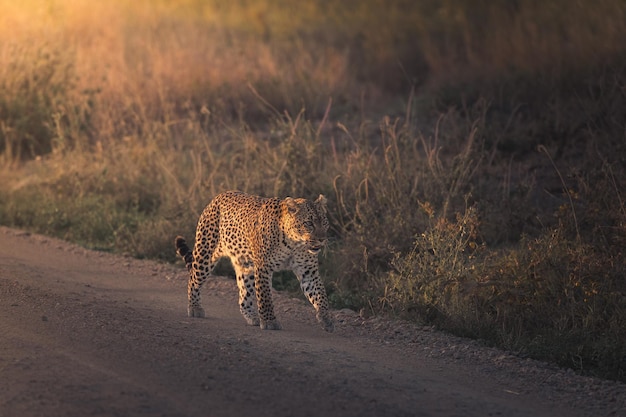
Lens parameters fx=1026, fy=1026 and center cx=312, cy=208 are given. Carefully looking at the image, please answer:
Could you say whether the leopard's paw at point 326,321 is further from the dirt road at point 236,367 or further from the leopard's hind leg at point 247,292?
the leopard's hind leg at point 247,292

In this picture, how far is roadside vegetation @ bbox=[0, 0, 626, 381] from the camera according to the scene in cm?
886

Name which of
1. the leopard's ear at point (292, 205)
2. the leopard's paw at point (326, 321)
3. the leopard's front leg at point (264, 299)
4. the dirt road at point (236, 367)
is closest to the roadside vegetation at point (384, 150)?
the dirt road at point (236, 367)

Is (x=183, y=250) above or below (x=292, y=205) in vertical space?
below

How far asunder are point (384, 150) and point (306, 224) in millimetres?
4551

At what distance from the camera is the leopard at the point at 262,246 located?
791 centimetres

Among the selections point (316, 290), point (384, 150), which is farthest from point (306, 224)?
point (384, 150)

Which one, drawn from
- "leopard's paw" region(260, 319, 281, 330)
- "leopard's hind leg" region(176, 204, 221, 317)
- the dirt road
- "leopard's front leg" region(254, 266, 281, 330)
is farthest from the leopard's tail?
"leopard's paw" region(260, 319, 281, 330)

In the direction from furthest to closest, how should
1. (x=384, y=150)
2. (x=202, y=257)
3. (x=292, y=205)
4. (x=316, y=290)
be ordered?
(x=384, y=150), (x=202, y=257), (x=316, y=290), (x=292, y=205)

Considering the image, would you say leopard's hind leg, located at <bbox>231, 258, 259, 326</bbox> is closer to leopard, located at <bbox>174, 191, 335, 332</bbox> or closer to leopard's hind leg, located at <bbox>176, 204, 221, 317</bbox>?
leopard, located at <bbox>174, 191, 335, 332</bbox>

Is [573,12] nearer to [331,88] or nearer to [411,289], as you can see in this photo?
[331,88]

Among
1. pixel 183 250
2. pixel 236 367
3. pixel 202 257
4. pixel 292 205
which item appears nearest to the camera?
pixel 236 367

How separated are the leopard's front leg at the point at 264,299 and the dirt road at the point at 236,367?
12 cm

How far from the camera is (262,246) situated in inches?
321

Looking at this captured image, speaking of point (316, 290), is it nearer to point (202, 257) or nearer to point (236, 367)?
point (202, 257)
